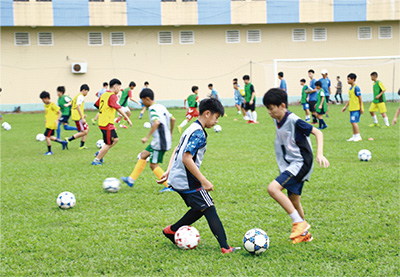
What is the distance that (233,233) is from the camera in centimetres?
491

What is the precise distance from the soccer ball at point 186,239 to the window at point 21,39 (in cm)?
2686

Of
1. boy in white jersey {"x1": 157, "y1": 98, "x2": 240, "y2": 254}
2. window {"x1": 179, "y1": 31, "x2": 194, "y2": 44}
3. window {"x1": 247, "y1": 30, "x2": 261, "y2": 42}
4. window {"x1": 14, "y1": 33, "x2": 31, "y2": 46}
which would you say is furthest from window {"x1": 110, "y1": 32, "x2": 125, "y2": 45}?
boy in white jersey {"x1": 157, "y1": 98, "x2": 240, "y2": 254}

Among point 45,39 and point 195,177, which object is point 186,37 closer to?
point 45,39

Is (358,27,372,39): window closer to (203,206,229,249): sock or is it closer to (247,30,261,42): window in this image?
(247,30,261,42): window

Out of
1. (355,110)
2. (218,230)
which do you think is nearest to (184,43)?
(355,110)

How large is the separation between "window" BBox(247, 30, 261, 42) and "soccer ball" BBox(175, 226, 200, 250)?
2605cm

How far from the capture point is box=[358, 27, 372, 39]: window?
29.5 m

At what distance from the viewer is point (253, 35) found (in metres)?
29.3

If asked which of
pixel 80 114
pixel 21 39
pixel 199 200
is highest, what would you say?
pixel 21 39

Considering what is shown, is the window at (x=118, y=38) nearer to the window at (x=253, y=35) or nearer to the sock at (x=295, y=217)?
the window at (x=253, y=35)

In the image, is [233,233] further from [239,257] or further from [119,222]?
[119,222]

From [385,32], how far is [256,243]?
29.0 metres

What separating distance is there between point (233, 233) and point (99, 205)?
7.29ft

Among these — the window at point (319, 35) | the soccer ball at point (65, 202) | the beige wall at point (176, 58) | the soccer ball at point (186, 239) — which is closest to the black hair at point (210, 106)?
the soccer ball at point (186, 239)
